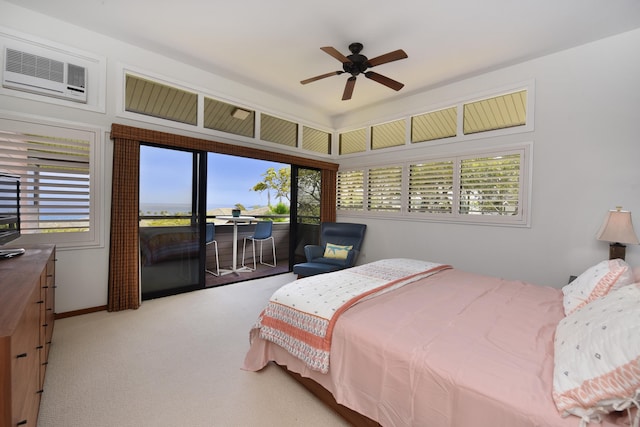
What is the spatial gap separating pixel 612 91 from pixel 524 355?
307 cm

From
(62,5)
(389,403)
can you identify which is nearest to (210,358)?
(389,403)

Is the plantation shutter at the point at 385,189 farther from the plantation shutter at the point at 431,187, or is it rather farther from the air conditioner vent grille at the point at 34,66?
the air conditioner vent grille at the point at 34,66

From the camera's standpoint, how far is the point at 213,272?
495 centimetres

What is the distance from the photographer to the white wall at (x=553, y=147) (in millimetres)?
2699

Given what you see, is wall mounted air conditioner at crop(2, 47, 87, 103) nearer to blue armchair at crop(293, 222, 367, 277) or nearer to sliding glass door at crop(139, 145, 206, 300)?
sliding glass door at crop(139, 145, 206, 300)

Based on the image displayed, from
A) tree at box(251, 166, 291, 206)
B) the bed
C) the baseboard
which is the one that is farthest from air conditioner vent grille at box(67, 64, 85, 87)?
tree at box(251, 166, 291, 206)

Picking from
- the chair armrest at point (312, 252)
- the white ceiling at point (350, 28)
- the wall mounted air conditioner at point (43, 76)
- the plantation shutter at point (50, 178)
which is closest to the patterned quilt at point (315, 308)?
the chair armrest at point (312, 252)

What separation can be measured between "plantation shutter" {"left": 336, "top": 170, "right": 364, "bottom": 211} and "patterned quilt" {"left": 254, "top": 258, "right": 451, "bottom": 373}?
2698 millimetres

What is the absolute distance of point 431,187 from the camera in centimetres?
405

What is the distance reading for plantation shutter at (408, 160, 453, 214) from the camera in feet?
12.8

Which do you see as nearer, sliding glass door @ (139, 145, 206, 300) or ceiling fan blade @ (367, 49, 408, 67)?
ceiling fan blade @ (367, 49, 408, 67)

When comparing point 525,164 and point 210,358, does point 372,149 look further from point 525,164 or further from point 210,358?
point 210,358

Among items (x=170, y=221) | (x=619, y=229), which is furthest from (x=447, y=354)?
(x=170, y=221)

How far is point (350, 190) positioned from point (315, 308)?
3.61 metres
